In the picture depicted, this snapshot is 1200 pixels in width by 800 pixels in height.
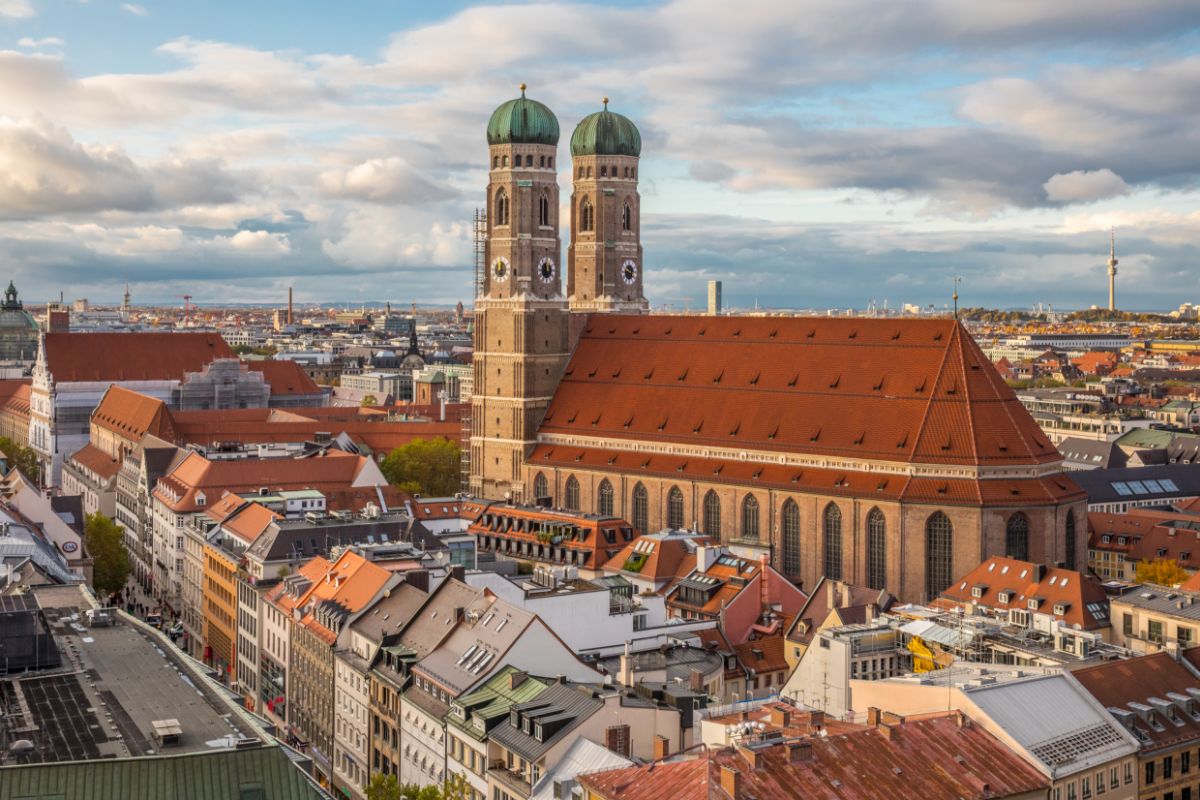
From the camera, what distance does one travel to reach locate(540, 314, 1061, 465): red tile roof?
376 feet

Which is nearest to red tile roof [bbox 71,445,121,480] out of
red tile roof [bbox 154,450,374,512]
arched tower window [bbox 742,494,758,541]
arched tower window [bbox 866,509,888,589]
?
red tile roof [bbox 154,450,374,512]

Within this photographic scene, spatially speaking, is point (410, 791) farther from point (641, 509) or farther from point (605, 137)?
point (605, 137)

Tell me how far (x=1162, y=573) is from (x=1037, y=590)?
2335 centimetres

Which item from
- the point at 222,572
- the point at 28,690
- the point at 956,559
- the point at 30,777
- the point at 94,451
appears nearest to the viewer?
the point at 30,777

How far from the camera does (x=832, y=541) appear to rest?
4619 inches

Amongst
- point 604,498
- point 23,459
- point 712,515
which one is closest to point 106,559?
point 604,498

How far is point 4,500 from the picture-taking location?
361ft

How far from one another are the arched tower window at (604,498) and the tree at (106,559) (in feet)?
132

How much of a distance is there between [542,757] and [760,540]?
63961mm

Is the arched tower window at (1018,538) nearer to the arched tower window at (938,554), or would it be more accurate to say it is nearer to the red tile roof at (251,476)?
the arched tower window at (938,554)

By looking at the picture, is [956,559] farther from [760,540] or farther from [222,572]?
[222,572]

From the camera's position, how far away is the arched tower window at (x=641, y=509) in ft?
426

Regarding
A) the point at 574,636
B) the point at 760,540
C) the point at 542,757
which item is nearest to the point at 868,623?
the point at 574,636

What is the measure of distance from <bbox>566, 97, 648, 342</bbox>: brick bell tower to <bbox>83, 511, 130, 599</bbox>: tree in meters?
52.8
